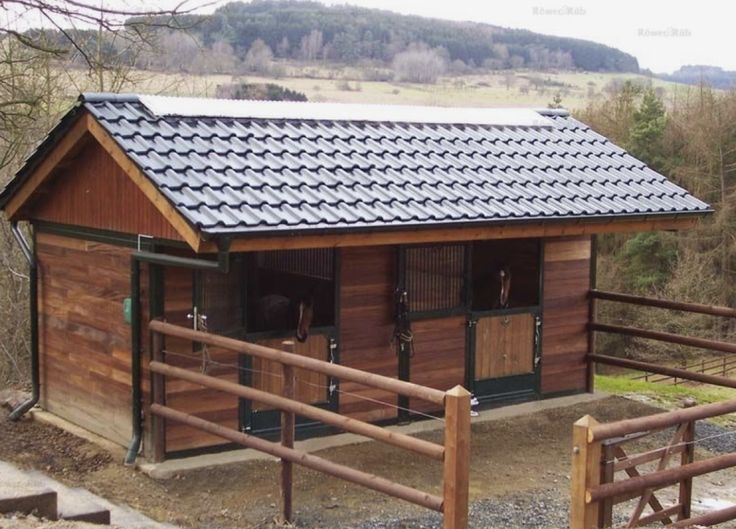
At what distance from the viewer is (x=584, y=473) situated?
4992 mm

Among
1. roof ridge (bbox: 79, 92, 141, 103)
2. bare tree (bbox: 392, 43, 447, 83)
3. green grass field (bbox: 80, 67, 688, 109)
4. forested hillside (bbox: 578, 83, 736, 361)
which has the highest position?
bare tree (bbox: 392, 43, 447, 83)

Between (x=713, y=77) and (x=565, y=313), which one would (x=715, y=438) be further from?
(x=713, y=77)

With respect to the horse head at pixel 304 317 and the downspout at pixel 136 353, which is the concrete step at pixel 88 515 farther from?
the horse head at pixel 304 317

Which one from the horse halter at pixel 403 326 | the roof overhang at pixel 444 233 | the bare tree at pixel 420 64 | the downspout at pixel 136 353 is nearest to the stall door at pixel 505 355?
the horse halter at pixel 403 326

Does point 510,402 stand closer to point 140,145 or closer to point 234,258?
point 234,258

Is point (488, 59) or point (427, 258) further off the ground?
point (488, 59)

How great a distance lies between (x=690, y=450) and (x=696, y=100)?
27.8 m

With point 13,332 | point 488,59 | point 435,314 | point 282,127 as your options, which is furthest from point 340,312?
point 488,59

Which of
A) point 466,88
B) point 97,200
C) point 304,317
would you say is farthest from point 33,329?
point 466,88

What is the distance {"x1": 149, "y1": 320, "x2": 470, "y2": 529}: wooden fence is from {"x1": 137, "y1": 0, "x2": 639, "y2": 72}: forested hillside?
112 ft

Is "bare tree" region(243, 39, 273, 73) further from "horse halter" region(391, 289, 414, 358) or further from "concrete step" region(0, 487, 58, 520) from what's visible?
"concrete step" region(0, 487, 58, 520)

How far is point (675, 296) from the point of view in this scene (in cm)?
2473

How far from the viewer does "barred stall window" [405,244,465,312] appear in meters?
8.46

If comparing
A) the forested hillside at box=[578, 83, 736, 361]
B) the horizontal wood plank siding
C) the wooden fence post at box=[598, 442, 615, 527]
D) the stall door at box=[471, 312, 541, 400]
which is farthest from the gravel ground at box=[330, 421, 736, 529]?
the forested hillside at box=[578, 83, 736, 361]
